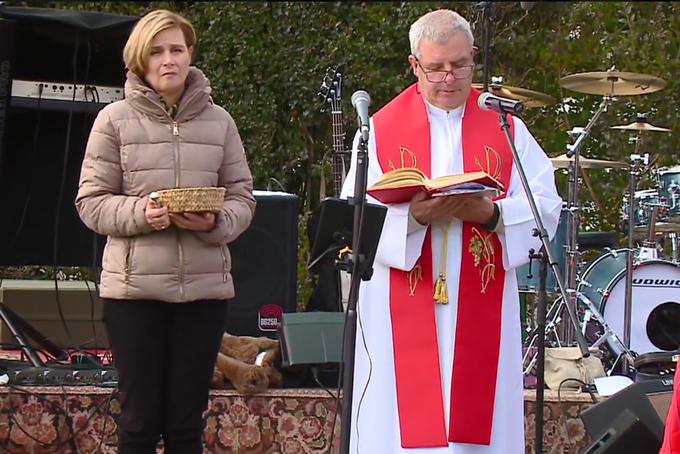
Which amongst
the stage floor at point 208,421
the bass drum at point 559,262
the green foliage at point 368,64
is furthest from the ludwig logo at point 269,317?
the green foliage at point 368,64

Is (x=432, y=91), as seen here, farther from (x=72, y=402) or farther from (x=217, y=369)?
(x=72, y=402)

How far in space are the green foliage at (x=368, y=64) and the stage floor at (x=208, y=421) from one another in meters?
5.06

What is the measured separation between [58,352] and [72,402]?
769 millimetres

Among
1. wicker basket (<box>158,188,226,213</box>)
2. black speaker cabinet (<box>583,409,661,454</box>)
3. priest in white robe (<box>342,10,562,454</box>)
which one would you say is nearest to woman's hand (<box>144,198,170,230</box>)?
wicker basket (<box>158,188,226,213</box>)

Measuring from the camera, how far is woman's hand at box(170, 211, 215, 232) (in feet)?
11.5

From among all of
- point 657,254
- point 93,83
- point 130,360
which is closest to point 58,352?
point 93,83

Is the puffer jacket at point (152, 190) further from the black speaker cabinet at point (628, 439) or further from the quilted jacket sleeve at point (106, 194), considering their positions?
the black speaker cabinet at point (628, 439)

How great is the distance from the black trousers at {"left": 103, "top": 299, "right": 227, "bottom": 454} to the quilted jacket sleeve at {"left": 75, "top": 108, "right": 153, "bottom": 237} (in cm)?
24

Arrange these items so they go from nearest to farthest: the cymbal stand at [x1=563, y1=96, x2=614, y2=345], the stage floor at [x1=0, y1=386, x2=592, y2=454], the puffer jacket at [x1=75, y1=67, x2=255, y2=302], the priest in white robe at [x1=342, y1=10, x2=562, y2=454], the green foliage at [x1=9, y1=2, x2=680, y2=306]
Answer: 1. the puffer jacket at [x1=75, y1=67, x2=255, y2=302]
2. the priest in white robe at [x1=342, y1=10, x2=562, y2=454]
3. the stage floor at [x1=0, y1=386, x2=592, y2=454]
4. the cymbal stand at [x1=563, y1=96, x2=614, y2=345]
5. the green foliage at [x1=9, y1=2, x2=680, y2=306]

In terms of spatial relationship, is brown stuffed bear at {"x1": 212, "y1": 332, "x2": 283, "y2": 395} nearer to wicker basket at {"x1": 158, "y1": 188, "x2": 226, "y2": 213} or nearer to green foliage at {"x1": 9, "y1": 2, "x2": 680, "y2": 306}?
wicker basket at {"x1": 158, "y1": 188, "x2": 226, "y2": 213}

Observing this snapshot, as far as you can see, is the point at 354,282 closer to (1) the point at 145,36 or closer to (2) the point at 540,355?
(1) the point at 145,36

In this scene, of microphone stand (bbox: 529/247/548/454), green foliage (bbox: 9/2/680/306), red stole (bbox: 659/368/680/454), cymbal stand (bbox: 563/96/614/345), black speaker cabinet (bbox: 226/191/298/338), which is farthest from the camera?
green foliage (bbox: 9/2/680/306)

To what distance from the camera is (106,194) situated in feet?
11.8

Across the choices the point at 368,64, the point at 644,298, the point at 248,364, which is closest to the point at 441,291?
the point at 248,364
